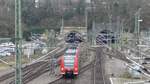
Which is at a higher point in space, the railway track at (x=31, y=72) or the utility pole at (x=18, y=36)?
the utility pole at (x=18, y=36)

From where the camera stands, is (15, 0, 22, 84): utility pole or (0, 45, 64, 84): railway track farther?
(0, 45, 64, 84): railway track

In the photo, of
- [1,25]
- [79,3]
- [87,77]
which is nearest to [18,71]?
[87,77]

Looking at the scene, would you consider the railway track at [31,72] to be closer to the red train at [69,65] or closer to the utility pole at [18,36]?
the red train at [69,65]

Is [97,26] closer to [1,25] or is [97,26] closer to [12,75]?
[1,25]

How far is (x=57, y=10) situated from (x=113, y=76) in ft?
70.8

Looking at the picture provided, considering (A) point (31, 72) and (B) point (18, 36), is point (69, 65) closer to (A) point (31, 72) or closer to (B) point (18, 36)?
(A) point (31, 72)

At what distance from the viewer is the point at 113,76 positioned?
20688mm

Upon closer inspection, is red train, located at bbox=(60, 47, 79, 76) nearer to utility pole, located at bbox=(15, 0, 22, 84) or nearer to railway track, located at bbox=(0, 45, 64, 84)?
railway track, located at bbox=(0, 45, 64, 84)

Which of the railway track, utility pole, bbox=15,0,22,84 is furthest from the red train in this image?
utility pole, bbox=15,0,22,84

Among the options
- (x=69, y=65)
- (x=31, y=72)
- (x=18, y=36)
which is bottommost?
(x=31, y=72)

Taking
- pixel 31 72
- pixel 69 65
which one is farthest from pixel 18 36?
pixel 31 72

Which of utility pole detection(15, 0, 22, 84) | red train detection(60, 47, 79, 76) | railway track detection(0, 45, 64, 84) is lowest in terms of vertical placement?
railway track detection(0, 45, 64, 84)

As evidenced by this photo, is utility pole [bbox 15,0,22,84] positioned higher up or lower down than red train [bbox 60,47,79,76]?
higher up

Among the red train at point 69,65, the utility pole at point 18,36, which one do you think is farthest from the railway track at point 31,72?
the utility pole at point 18,36
